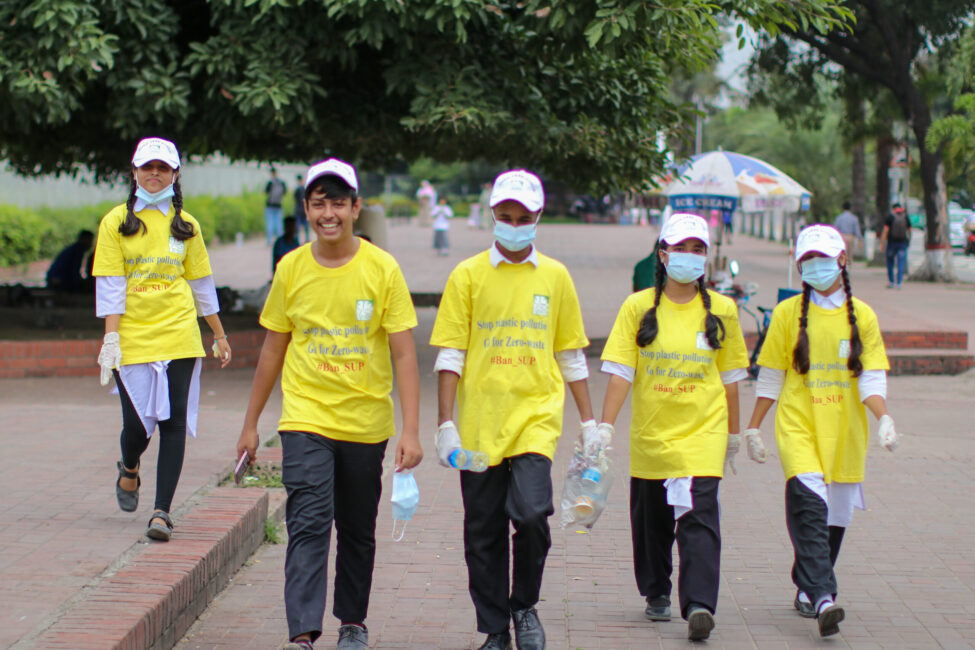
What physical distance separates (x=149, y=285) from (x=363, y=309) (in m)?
1.46

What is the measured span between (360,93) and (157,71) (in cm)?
192

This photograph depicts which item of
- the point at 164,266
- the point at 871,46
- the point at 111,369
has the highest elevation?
the point at 871,46

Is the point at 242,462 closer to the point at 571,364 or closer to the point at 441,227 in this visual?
the point at 571,364

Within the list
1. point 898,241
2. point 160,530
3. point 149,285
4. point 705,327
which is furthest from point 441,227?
point 705,327

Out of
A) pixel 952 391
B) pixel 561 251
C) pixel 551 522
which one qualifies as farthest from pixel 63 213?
pixel 551 522

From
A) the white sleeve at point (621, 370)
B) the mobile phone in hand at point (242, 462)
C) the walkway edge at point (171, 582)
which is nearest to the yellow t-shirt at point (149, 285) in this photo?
the walkway edge at point (171, 582)

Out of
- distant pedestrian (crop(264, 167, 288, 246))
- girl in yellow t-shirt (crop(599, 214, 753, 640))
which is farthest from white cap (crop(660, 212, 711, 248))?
distant pedestrian (crop(264, 167, 288, 246))

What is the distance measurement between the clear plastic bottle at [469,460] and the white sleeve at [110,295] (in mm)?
1778

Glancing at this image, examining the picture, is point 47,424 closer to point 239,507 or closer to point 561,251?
point 239,507

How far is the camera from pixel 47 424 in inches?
313

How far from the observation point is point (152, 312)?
16.8 ft

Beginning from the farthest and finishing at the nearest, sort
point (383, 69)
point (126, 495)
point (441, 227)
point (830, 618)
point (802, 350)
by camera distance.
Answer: point (441, 227)
point (383, 69)
point (126, 495)
point (802, 350)
point (830, 618)

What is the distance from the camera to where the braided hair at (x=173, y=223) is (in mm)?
5055

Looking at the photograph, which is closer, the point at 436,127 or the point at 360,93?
the point at 436,127
